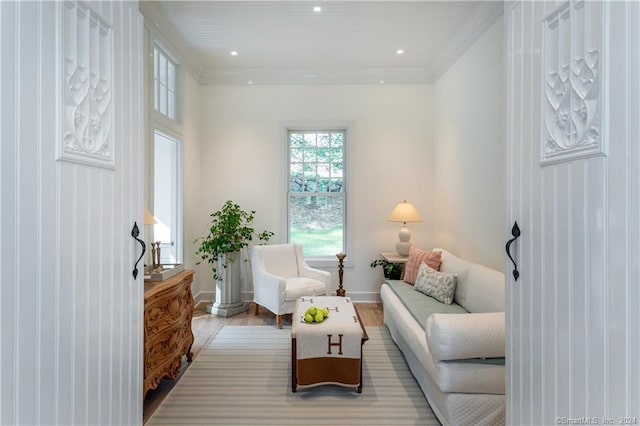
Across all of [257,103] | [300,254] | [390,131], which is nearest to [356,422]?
[300,254]

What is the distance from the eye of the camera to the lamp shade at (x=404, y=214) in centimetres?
420

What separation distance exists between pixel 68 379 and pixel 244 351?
234cm

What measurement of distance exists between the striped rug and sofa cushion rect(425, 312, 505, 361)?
59 cm

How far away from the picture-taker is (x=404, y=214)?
4227 mm

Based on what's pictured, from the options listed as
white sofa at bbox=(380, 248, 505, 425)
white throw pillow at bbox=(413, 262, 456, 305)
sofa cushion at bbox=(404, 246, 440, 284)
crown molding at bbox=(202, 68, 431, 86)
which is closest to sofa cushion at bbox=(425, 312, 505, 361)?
white sofa at bbox=(380, 248, 505, 425)

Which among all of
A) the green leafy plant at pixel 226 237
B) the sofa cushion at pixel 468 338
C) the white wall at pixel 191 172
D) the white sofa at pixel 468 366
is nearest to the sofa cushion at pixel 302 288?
the green leafy plant at pixel 226 237

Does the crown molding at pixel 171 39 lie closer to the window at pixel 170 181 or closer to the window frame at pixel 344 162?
the window at pixel 170 181

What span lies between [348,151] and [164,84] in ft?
7.97

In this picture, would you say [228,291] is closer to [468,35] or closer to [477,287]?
[477,287]

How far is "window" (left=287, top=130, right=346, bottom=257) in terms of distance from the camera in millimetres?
4777

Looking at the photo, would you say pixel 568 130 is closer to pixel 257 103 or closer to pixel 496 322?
pixel 496 322

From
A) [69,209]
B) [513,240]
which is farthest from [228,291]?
[513,240]

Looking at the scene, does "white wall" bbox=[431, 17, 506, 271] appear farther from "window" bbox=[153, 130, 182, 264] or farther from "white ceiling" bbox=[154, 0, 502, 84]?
"window" bbox=[153, 130, 182, 264]

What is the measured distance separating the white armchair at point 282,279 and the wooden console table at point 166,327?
1.06 metres
